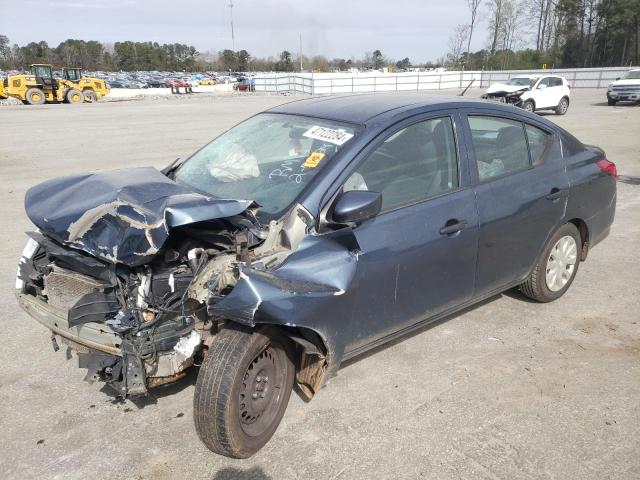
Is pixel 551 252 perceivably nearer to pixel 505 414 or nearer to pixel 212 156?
pixel 505 414

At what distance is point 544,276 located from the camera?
4.36m

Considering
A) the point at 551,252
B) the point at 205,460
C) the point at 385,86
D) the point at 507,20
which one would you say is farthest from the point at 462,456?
the point at 507,20

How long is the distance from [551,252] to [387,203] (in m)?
1.89

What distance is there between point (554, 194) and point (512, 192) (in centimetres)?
54

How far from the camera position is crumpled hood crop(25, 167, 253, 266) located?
264 centimetres

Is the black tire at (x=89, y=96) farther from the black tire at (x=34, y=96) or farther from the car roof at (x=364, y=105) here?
the car roof at (x=364, y=105)

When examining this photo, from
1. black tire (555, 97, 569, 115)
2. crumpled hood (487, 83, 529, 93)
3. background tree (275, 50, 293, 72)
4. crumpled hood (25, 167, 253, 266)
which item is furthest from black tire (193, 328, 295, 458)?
background tree (275, 50, 293, 72)

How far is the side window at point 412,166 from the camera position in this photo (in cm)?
318

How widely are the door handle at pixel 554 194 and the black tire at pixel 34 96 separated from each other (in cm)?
3250

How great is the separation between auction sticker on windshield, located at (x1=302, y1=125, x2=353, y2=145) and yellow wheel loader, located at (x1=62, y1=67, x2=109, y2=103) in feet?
109

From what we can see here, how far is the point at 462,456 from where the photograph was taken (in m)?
2.82

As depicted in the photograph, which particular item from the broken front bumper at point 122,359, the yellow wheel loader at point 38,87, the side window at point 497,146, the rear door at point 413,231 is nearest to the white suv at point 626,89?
the side window at point 497,146

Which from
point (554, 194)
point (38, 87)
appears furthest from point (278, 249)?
point (38, 87)

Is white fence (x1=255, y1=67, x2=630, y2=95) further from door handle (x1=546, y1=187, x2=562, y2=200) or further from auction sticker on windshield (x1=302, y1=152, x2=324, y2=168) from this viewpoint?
auction sticker on windshield (x1=302, y1=152, x2=324, y2=168)
